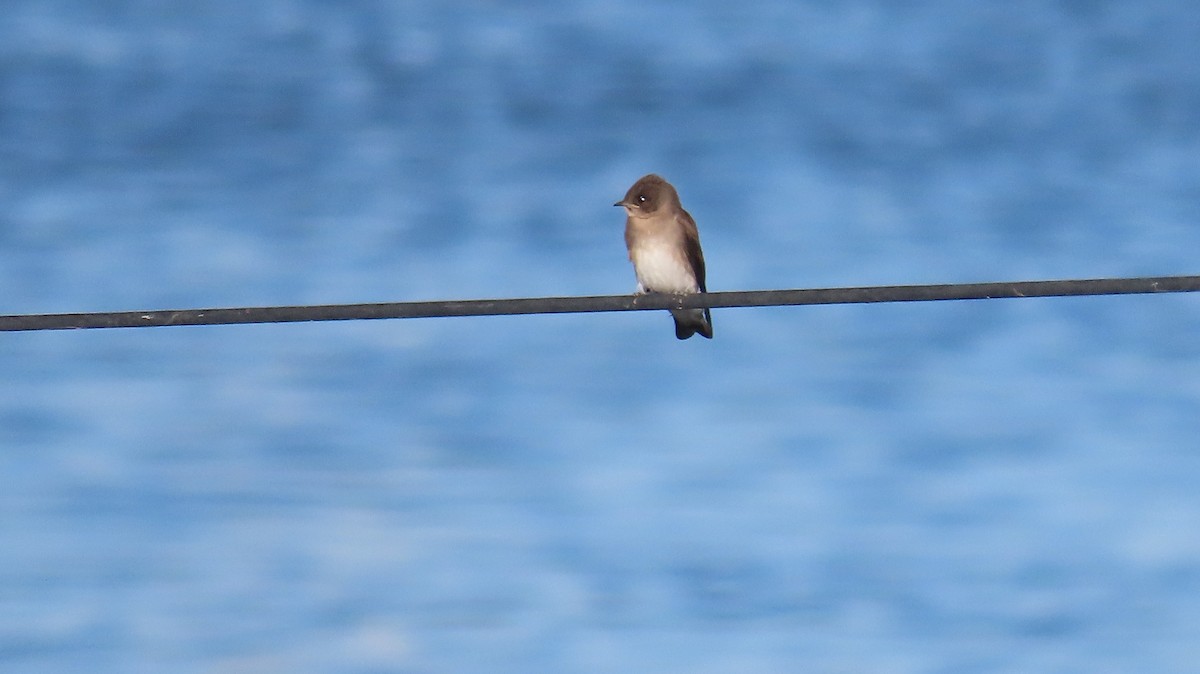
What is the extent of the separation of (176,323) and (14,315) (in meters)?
0.57

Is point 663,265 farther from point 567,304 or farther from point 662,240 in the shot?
point 567,304

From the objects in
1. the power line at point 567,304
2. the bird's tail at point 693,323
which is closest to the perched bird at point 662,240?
the bird's tail at point 693,323

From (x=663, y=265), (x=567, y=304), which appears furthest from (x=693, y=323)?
(x=567, y=304)

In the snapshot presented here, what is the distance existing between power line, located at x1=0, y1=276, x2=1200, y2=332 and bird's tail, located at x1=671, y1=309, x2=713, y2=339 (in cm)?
497

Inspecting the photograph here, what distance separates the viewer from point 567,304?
5641 mm

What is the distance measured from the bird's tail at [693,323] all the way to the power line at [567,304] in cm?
497

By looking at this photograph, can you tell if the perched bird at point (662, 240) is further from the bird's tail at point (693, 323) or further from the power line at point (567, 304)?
the power line at point (567, 304)

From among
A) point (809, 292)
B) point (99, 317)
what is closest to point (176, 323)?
point (99, 317)

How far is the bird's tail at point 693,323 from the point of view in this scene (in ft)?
35.3

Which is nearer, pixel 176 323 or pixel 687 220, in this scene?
pixel 176 323

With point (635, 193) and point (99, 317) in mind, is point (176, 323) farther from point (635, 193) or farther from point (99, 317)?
point (635, 193)

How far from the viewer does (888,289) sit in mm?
5598

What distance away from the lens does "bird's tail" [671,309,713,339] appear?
1075 centimetres

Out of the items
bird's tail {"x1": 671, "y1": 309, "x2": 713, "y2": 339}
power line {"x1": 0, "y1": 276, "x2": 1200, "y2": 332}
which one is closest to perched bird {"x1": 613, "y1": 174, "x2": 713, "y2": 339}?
bird's tail {"x1": 671, "y1": 309, "x2": 713, "y2": 339}
